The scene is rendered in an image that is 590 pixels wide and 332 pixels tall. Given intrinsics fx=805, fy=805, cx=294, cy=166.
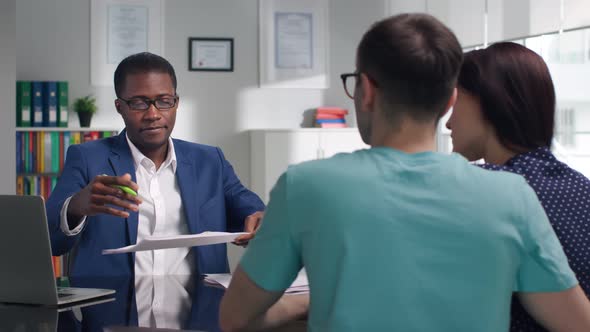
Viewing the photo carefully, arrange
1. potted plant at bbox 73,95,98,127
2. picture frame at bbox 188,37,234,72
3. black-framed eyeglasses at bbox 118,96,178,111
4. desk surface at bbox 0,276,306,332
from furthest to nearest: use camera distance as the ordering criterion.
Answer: picture frame at bbox 188,37,234,72 < potted plant at bbox 73,95,98,127 < black-framed eyeglasses at bbox 118,96,178,111 < desk surface at bbox 0,276,306,332

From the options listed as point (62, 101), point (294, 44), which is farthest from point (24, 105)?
point (294, 44)

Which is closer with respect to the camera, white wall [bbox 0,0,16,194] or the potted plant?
white wall [bbox 0,0,16,194]

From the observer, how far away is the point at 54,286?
1.94m

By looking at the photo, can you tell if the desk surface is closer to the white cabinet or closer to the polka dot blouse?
the polka dot blouse

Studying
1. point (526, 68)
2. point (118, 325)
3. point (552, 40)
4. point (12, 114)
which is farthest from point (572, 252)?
point (12, 114)

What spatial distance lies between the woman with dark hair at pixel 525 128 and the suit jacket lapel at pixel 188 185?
122 cm

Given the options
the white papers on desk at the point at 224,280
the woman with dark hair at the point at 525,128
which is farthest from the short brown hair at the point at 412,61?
the white papers on desk at the point at 224,280

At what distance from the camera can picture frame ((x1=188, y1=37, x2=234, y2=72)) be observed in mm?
6488

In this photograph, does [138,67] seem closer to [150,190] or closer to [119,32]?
[150,190]

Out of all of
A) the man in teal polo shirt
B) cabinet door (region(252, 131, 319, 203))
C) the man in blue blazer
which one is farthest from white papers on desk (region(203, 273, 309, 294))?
cabinet door (region(252, 131, 319, 203))

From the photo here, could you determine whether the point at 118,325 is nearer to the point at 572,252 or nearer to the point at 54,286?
the point at 54,286

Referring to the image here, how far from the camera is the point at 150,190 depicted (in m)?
2.65

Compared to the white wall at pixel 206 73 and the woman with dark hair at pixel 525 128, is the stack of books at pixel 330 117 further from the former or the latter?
the woman with dark hair at pixel 525 128

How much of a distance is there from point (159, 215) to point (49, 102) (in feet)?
12.0
